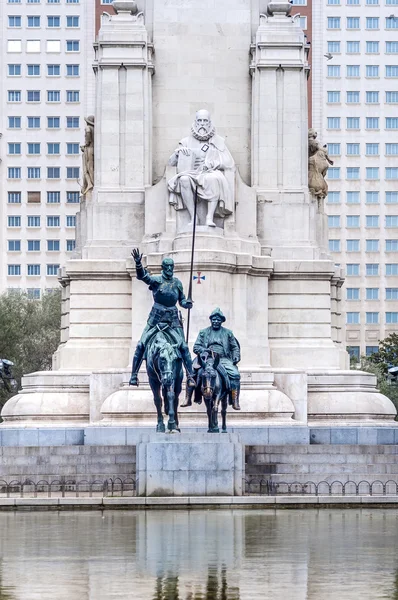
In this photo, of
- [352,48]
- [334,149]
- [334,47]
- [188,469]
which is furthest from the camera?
[352,48]

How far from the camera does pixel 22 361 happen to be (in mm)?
84500

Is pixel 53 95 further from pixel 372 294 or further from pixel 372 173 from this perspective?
pixel 372 294

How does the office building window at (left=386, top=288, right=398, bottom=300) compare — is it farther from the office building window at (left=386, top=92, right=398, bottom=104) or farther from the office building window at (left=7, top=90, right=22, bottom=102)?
the office building window at (left=7, top=90, right=22, bottom=102)

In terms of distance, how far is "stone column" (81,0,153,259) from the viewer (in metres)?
47.1

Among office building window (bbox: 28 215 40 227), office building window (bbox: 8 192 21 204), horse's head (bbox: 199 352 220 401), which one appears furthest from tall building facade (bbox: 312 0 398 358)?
horse's head (bbox: 199 352 220 401)

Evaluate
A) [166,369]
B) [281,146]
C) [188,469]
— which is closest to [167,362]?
[166,369]

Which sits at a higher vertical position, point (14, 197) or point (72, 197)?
point (14, 197)

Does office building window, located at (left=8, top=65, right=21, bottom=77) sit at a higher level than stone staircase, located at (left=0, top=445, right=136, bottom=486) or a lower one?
higher

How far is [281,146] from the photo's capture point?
4759cm

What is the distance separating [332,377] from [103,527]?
19.4 meters

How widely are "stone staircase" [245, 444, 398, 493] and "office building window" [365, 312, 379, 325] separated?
86487mm

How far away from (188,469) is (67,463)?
17.6 feet

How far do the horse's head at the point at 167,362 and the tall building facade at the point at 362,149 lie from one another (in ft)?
297

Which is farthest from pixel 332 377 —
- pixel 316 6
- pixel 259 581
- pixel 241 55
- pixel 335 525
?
pixel 316 6
